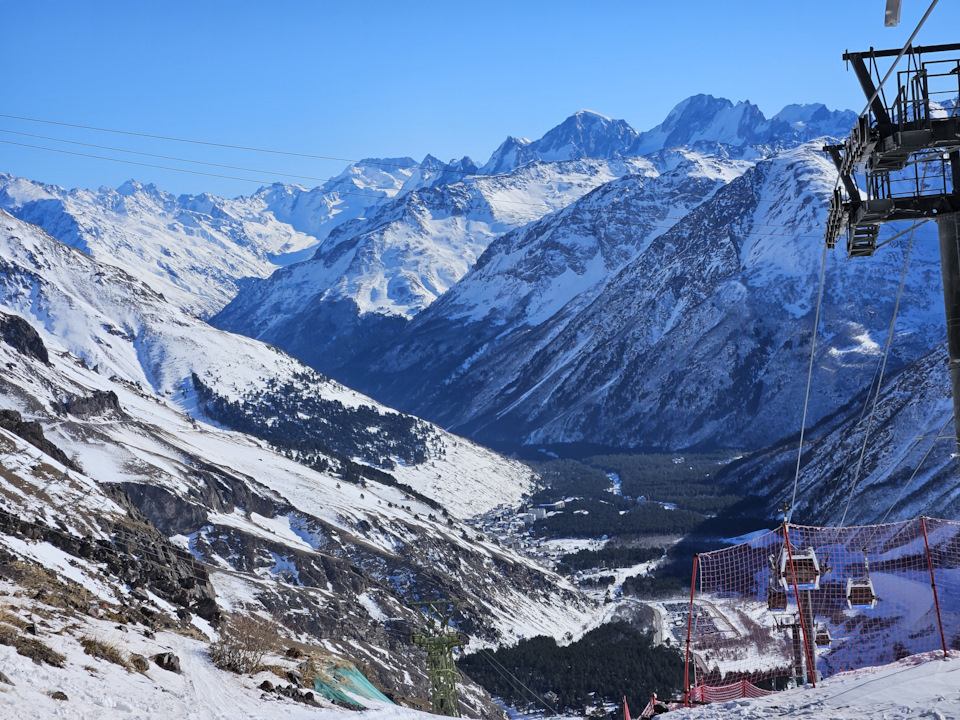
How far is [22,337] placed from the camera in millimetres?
157250

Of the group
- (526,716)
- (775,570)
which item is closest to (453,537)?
(526,716)

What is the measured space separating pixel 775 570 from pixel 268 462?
418ft

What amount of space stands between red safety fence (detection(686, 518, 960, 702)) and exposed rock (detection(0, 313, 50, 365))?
116701 millimetres

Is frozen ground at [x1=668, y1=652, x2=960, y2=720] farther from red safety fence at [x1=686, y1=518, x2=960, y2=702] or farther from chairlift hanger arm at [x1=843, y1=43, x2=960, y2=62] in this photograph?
chairlift hanger arm at [x1=843, y1=43, x2=960, y2=62]

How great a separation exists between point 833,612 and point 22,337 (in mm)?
135711

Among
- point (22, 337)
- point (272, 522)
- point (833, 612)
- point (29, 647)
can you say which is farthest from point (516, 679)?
point (22, 337)

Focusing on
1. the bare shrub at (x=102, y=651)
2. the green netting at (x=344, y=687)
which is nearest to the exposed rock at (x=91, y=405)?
the green netting at (x=344, y=687)

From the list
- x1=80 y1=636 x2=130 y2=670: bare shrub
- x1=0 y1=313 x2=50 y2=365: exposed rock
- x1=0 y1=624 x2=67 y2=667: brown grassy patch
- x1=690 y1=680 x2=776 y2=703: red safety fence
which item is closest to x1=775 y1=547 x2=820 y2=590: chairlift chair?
x1=690 y1=680 x2=776 y2=703: red safety fence

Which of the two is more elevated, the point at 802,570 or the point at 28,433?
the point at 28,433

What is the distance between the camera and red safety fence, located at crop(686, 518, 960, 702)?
31.6m

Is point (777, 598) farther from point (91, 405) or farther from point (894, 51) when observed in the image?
point (91, 405)

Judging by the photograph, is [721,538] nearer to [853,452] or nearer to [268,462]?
[853,452]

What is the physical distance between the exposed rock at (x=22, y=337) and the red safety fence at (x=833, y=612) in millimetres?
116701

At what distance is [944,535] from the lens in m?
80.5
